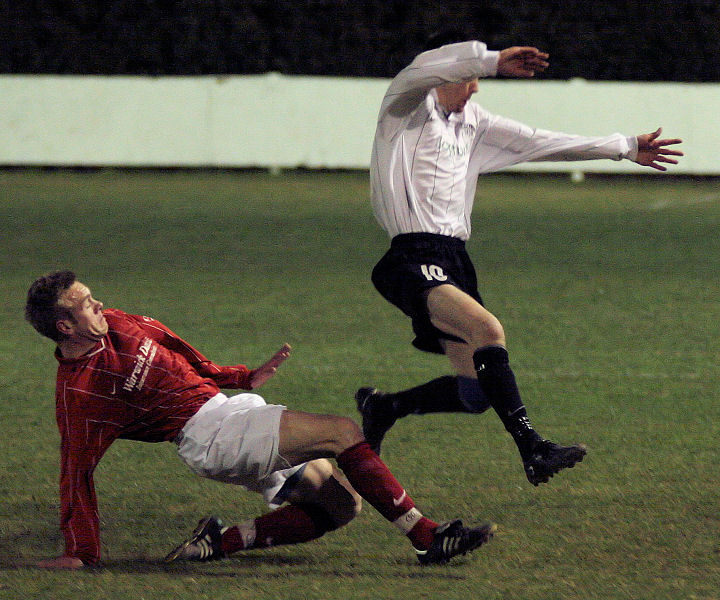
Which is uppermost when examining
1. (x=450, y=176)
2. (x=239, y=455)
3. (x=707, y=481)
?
(x=450, y=176)

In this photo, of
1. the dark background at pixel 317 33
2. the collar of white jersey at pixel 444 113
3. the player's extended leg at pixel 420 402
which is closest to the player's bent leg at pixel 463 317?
the player's extended leg at pixel 420 402

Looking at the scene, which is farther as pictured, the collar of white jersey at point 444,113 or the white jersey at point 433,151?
the collar of white jersey at point 444,113

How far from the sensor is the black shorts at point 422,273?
5.82 metres

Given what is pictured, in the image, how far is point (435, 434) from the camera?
689 centimetres

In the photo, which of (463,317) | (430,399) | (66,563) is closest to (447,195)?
(463,317)

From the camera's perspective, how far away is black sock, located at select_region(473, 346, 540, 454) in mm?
5328

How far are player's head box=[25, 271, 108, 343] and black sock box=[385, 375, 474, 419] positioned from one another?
1987 millimetres

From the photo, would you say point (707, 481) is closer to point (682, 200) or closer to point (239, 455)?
point (239, 455)

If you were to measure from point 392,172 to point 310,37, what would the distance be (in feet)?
61.5

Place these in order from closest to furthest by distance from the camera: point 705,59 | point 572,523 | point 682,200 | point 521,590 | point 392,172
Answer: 1. point 521,590
2. point 572,523
3. point 392,172
4. point 682,200
5. point 705,59

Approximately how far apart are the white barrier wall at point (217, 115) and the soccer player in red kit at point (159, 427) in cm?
1601

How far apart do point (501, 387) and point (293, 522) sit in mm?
1025

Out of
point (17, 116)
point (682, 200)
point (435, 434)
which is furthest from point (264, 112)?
point (435, 434)

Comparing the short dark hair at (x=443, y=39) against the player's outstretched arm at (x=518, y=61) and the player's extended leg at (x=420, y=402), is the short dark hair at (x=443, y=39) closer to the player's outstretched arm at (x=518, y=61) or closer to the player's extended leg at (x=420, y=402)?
the player's outstretched arm at (x=518, y=61)
